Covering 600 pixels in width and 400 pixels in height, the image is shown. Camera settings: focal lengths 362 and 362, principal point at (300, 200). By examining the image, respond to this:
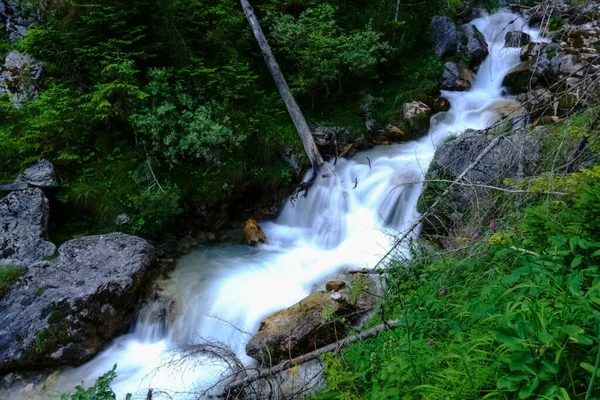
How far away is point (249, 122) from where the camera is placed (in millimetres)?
7453

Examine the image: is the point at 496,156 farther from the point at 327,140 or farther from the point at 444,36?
the point at 444,36

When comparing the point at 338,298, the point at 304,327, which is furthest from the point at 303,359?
the point at 338,298

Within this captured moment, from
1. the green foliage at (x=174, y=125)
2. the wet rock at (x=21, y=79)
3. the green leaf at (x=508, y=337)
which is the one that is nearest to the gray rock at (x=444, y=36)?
the green foliage at (x=174, y=125)

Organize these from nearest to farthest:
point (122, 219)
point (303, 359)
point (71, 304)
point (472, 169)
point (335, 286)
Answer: point (303, 359)
point (472, 169)
point (71, 304)
point (335, 286)
point (122, 219)

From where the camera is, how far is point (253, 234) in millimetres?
6777

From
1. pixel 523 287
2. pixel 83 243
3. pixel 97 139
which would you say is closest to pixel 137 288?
pixel 83 243

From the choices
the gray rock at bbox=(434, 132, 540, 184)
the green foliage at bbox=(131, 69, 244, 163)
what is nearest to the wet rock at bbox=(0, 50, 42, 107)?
the green foliage at bbox=(131, 69, 244, 163)

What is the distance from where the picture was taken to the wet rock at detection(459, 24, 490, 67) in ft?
33.4

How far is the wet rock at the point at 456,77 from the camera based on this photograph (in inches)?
382

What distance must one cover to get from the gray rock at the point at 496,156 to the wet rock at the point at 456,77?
17.0 ft

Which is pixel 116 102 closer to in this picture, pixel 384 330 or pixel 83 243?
pixel 83 243

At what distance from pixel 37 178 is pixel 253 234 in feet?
12.0

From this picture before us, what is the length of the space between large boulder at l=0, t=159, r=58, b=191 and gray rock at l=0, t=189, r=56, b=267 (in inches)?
6.5

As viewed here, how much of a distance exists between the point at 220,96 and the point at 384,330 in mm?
5885
